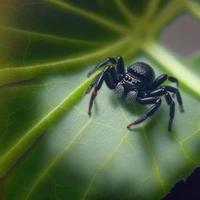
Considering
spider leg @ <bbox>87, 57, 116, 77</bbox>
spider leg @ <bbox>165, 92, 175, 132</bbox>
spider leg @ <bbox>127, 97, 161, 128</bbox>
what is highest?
spider leg @ <bbox>87, 57, 116, 77</bbox>

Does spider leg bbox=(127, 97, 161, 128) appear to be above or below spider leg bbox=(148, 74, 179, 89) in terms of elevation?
below

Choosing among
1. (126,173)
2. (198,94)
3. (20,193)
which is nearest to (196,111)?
(198,94)

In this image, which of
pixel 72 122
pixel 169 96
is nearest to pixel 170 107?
pixel 169 96

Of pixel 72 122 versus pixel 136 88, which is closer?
pixel 72 122

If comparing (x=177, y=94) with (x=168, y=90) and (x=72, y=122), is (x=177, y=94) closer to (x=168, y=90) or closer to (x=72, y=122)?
(x=168, y=90)

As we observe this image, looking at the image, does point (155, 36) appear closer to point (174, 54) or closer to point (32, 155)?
point (174, 54)

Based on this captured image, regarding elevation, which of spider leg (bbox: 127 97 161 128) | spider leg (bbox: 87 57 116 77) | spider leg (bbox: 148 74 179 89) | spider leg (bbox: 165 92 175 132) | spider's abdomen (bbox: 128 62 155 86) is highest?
spider leg (bbox: 87 57 116 77)
